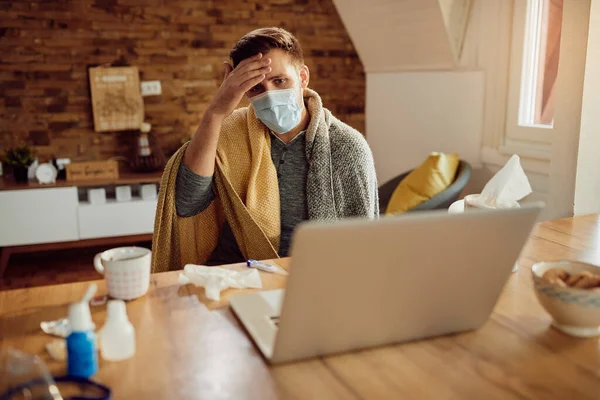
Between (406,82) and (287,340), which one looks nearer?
(287,340)

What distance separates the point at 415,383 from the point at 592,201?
207cm

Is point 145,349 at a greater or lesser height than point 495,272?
lesser

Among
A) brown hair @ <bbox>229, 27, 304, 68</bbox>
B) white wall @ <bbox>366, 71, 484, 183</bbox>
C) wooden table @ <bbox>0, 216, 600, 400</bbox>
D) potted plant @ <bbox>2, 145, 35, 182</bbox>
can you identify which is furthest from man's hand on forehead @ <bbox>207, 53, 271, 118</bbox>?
potted plant @ <bbox>2, 145, 35, 182</bbox>

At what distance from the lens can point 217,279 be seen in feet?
3.70

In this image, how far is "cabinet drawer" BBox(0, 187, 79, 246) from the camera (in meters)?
3.44

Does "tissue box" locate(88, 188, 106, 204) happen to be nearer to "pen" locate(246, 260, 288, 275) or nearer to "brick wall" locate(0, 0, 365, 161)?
"brick wall" locate(0, 0, 365, 161)

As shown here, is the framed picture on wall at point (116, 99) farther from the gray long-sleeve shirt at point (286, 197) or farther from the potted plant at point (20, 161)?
the gray long-sleeve shirt at point (286, 197)

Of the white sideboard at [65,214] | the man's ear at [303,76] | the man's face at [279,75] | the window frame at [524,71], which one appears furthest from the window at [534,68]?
the white sideboard at [65,214]

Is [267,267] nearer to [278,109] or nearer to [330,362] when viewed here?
[330,362]

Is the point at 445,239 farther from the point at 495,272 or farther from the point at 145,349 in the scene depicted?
the point at 145,349

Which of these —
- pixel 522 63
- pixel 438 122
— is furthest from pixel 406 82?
pixel 522 63

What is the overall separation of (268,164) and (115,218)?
7.35ft

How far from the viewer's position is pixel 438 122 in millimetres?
3510

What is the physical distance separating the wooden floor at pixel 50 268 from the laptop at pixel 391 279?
9.79 ft
